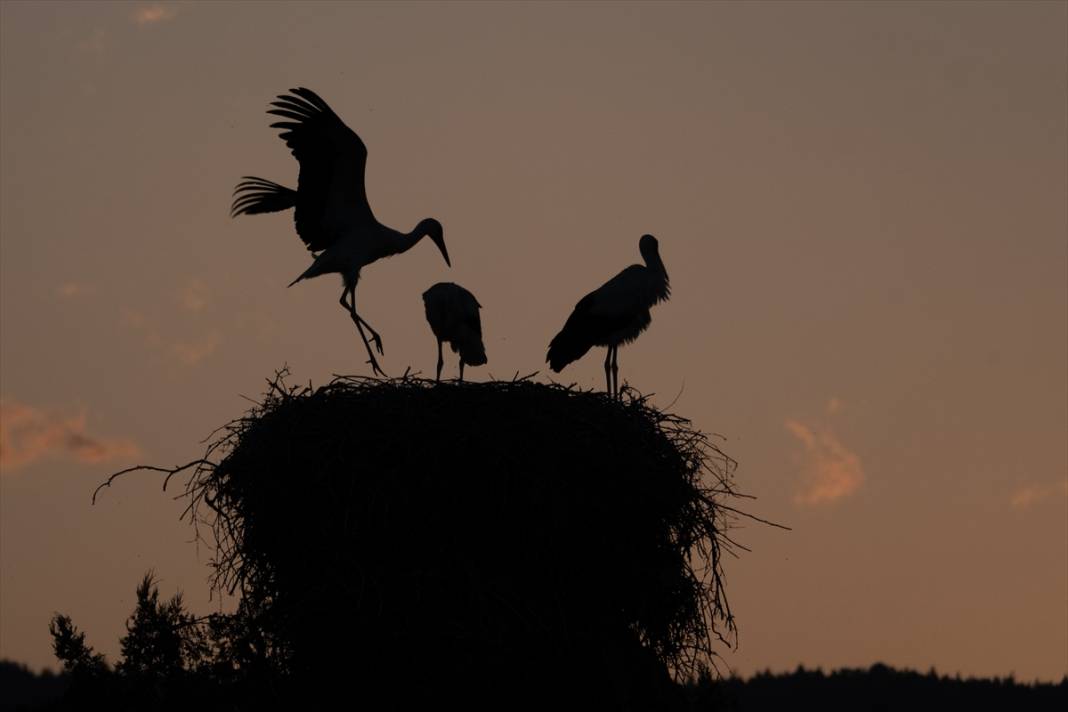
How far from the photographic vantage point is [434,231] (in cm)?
1647

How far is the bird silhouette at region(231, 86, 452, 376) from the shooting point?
15.1 meters

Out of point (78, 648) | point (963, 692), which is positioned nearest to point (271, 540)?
point (78, 648)

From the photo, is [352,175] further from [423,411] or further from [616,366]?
[423,411]

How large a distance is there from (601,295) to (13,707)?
608cm

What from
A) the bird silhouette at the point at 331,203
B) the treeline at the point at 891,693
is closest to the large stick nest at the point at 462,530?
the bird silhouette at the point at 331,203

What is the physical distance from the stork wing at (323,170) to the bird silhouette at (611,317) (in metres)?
1.81

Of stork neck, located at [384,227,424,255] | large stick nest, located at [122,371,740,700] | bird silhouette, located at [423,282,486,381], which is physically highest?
stork neck, located at [384,227,424,255]

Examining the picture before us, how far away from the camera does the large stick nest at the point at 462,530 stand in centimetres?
1094

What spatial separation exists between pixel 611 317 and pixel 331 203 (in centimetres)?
233

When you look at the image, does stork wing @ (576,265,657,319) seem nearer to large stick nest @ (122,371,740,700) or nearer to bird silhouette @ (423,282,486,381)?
bird silhouette @ (423,282,486,381)

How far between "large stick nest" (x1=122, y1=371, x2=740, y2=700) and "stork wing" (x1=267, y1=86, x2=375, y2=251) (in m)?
3.54

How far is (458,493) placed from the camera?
11.3 m

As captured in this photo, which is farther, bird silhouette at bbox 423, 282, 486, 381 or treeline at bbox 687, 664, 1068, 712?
treeline at bbox 687, 664, 1068, 712

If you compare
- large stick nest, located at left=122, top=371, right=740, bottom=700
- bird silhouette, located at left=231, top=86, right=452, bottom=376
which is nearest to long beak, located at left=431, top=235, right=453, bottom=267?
bird silhouette, located at left=231, top=86, right=452, bottom=376
